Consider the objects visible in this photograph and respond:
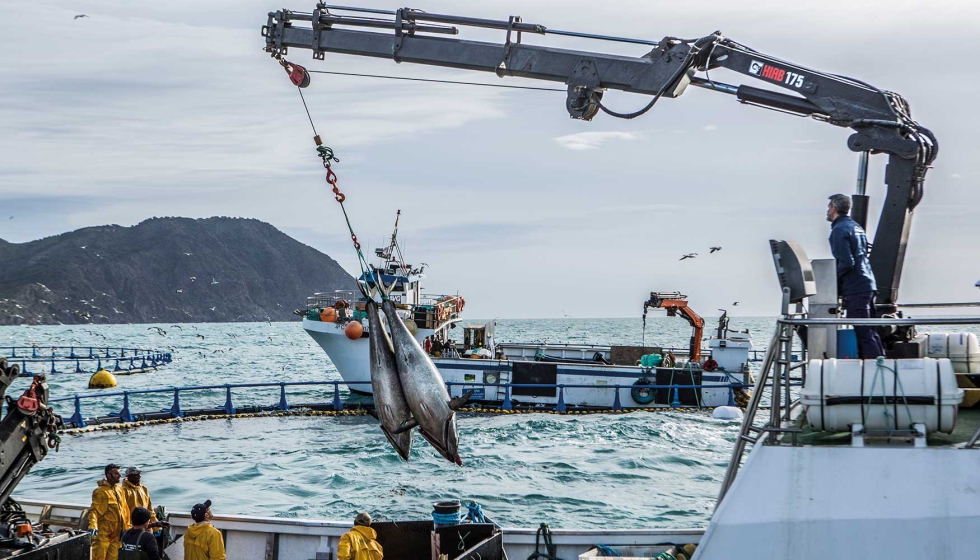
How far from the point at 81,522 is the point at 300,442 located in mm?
19260

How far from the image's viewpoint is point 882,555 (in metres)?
5.98

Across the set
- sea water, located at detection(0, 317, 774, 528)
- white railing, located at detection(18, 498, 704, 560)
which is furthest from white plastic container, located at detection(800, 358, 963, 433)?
sea water, located at detection(0, 317, 774, 528)

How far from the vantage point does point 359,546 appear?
8938 millimetres

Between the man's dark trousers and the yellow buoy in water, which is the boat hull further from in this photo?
the man's dark trousers

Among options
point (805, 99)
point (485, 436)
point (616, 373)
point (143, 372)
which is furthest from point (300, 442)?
point (143, 372)

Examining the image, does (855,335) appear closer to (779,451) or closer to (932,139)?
(779,451)

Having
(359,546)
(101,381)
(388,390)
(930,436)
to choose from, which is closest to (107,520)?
(359,546)

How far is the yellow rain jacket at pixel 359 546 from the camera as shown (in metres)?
8.84

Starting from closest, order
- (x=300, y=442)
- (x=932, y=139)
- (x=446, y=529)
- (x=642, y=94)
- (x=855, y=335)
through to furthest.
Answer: (x=855, y=335) < (x=932, y=139) < (x=446, y=529) < (x=642, y=94) < (x=300, y=442)

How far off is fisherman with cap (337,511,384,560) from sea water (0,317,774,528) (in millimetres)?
11462

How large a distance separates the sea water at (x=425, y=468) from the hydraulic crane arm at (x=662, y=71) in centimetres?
1166

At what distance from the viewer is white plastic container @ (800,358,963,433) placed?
20.4 feet

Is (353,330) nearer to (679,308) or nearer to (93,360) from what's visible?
(679,308)

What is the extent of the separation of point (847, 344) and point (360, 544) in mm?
5202
